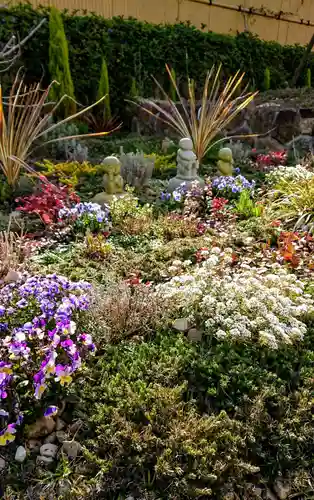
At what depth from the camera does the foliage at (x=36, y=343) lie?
7.12 feet

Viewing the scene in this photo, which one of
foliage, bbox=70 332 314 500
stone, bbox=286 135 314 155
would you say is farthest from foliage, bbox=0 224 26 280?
stone, bbox=286 135 314 155

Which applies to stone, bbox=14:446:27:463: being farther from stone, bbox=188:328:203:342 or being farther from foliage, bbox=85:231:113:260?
foliage, bbox=85:231:113:260

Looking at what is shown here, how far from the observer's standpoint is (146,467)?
6.71ft

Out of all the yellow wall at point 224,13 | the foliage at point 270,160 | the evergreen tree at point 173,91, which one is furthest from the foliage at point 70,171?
the evergreen tree at point 173,91

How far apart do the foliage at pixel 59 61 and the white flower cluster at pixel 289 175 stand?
3429mm

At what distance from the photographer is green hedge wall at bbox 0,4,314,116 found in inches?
290

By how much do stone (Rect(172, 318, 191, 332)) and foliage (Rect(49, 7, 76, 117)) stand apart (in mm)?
5335

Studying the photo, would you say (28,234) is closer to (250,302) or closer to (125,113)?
(250,302)

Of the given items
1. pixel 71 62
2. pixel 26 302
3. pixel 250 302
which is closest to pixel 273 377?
pixel 250 302

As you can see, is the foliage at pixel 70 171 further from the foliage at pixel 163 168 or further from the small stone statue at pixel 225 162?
the small stone statue at pixel 225 162

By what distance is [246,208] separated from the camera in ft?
15.4

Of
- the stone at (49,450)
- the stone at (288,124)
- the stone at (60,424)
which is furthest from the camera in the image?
the stone at (288,124)

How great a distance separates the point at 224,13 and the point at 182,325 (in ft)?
36.1

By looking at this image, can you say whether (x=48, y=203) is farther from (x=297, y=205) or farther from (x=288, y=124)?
(x=288, y=124)
